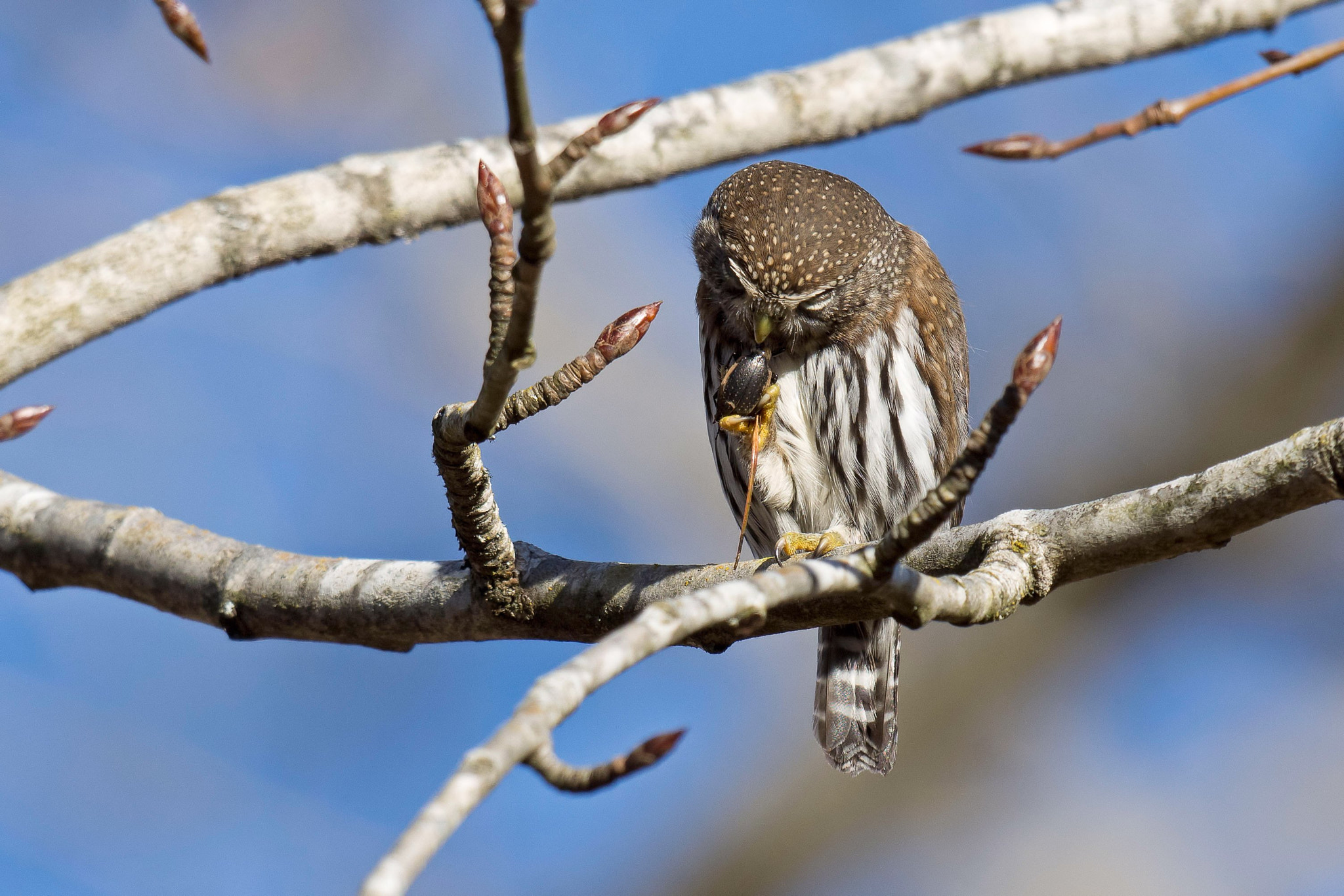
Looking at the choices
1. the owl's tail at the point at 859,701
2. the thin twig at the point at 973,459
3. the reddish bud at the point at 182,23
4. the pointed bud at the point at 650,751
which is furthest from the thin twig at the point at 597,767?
the owl's tail at the point at 859,701

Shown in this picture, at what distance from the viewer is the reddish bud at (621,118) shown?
183 centimetres

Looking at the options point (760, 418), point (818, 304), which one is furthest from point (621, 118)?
point (818, 304)

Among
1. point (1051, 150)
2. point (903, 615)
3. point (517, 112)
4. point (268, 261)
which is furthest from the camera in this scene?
point (268, 261)

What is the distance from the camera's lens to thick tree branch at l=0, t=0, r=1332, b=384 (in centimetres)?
291

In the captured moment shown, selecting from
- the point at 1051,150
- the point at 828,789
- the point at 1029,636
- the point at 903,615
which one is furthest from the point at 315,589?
the point at 1029,636

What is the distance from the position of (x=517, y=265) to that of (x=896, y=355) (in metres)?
3.04

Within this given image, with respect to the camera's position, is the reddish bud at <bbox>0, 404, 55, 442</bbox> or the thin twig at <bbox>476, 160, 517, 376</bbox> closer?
the thin twig at <bbox>476, 160, 517, 376</bbox>

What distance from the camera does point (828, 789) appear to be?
26.9ft

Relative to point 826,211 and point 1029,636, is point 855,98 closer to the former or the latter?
point 826,211

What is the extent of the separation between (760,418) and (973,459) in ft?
7.99

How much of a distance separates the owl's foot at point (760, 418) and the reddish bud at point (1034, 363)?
2.34 meters

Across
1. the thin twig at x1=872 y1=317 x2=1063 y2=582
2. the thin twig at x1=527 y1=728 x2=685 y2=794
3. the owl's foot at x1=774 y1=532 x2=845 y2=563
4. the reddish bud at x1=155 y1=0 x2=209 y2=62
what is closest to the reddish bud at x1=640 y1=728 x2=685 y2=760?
the thin twig at x1=527 y1=728 x2=685 y2=794

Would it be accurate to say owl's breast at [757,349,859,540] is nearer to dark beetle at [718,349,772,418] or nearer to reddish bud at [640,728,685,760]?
dark beetle at [718,349,772,418]

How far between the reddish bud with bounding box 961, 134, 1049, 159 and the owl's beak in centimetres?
250
